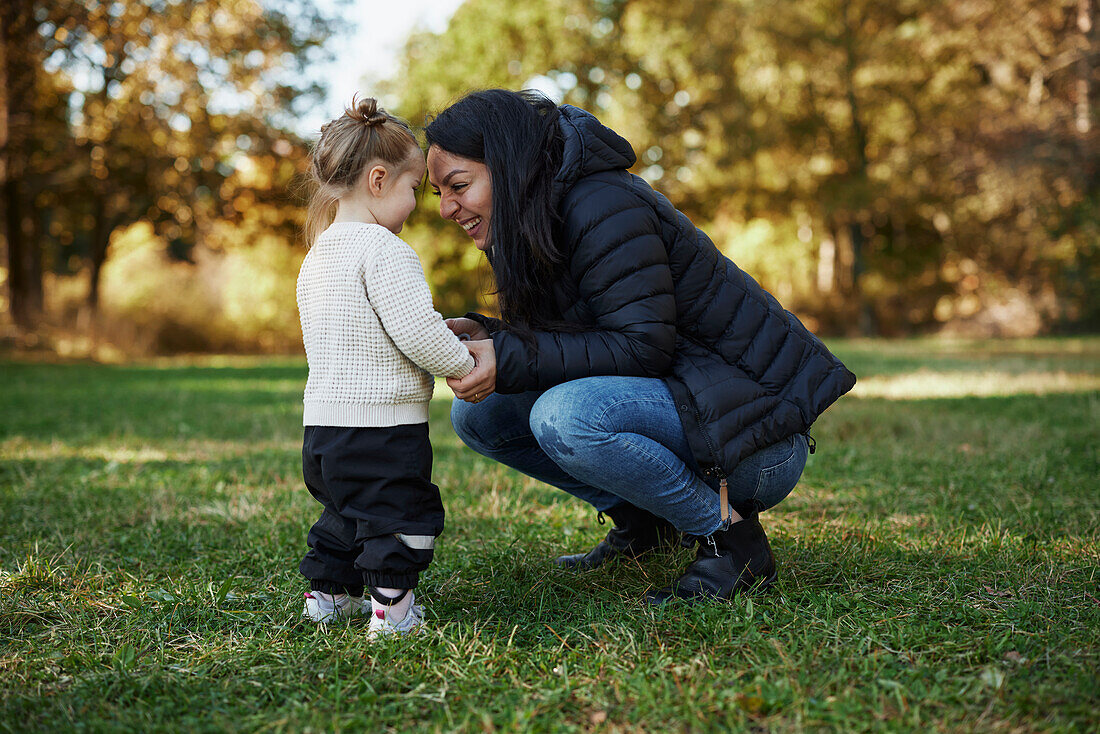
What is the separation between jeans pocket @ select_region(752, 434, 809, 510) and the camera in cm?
249

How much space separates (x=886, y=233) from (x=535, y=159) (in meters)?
25.6

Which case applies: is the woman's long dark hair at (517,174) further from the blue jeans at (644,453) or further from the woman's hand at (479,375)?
the blue jeans at (644,453)

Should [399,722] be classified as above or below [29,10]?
below

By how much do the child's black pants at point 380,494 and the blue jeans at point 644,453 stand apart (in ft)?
1.23

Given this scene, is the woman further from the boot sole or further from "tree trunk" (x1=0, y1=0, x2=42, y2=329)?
"tree trunk" (x1=0, y1=0, x2=42, y2=329)

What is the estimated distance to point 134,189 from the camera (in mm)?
18422

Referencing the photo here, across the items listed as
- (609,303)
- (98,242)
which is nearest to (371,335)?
(609,303)

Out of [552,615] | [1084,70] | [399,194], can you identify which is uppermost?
[1084,70]

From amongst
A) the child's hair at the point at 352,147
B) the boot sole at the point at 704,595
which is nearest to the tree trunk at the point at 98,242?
the child's hair at the point at 352,147

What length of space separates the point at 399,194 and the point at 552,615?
1263mm

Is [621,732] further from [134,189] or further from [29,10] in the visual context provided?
[134,189]

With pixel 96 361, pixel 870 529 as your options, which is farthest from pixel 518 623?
pixel 96 361

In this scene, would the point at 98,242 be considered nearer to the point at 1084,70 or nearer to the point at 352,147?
the point at 1084,70

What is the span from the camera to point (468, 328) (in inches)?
100
